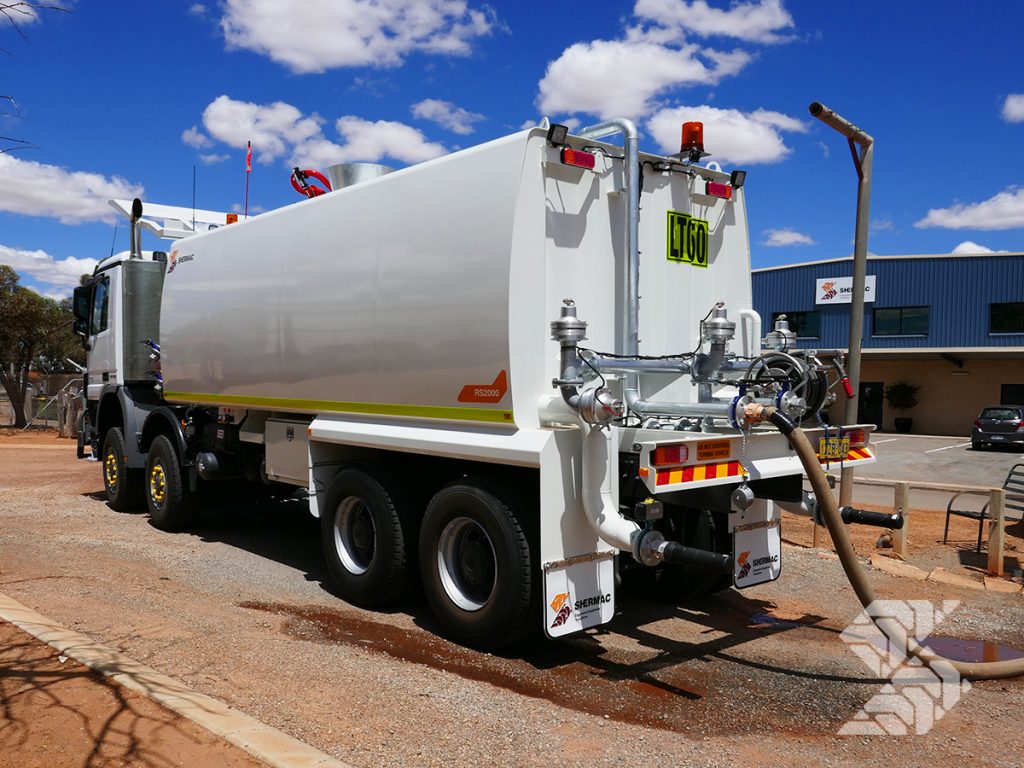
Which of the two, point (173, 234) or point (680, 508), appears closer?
point (680, 508)

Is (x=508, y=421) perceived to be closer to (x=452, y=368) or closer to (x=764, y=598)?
(x=452, y=368)

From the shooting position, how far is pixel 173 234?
10820mm

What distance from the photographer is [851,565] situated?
4.92 metres

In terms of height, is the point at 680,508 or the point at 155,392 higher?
the point at 155,392

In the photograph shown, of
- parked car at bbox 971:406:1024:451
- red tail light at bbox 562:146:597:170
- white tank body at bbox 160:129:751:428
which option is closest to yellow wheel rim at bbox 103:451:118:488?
white tank body at bbox 160:129:751:428

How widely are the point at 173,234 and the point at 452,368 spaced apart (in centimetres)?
662

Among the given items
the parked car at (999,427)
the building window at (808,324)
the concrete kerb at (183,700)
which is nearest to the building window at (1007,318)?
the building window at (808,324)

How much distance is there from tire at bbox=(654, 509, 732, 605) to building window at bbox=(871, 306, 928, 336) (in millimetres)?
32605

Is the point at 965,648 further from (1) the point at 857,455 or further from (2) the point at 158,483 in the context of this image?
(2) the point at 158,483

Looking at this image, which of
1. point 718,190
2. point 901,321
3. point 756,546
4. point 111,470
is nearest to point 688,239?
point 718,190

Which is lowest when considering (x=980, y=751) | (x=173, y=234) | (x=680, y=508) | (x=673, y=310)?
(x=980, y=751)

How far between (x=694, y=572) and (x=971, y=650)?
6.33 ft

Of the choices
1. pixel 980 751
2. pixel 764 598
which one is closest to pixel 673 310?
pixel 764 598

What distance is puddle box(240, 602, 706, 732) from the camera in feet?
15.7
